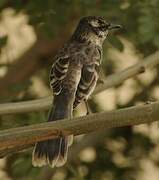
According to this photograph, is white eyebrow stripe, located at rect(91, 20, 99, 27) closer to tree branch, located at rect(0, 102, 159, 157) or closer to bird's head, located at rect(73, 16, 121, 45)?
bird's head, located at rect(73, 16, 121, 45)

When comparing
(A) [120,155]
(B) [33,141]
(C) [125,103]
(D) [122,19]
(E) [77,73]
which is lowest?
(A) [120,155]

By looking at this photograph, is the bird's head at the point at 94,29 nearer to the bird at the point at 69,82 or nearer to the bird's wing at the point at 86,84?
the bird at the point at 69,82

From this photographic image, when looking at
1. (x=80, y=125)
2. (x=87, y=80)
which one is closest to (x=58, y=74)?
(x=87, y=80)

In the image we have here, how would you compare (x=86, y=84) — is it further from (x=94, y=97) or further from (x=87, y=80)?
(x=94, y=97)

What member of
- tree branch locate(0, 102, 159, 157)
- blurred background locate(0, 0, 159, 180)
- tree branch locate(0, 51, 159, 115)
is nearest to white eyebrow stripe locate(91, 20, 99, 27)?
tree branch locate(0, 51, 159, 115)

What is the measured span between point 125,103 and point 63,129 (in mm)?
3513

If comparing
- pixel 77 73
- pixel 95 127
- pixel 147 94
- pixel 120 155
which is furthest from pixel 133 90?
pixel 95 127

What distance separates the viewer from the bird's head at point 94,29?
18.9 ft

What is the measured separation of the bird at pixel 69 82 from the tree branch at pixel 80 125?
0.59 meters

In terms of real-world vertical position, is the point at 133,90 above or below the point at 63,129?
below

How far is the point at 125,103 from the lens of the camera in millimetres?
7672

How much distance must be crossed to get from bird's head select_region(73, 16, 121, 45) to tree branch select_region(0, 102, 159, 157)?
5.11 ft

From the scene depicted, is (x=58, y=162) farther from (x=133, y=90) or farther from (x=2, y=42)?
(x=133, y=90)

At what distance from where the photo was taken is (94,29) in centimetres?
581
